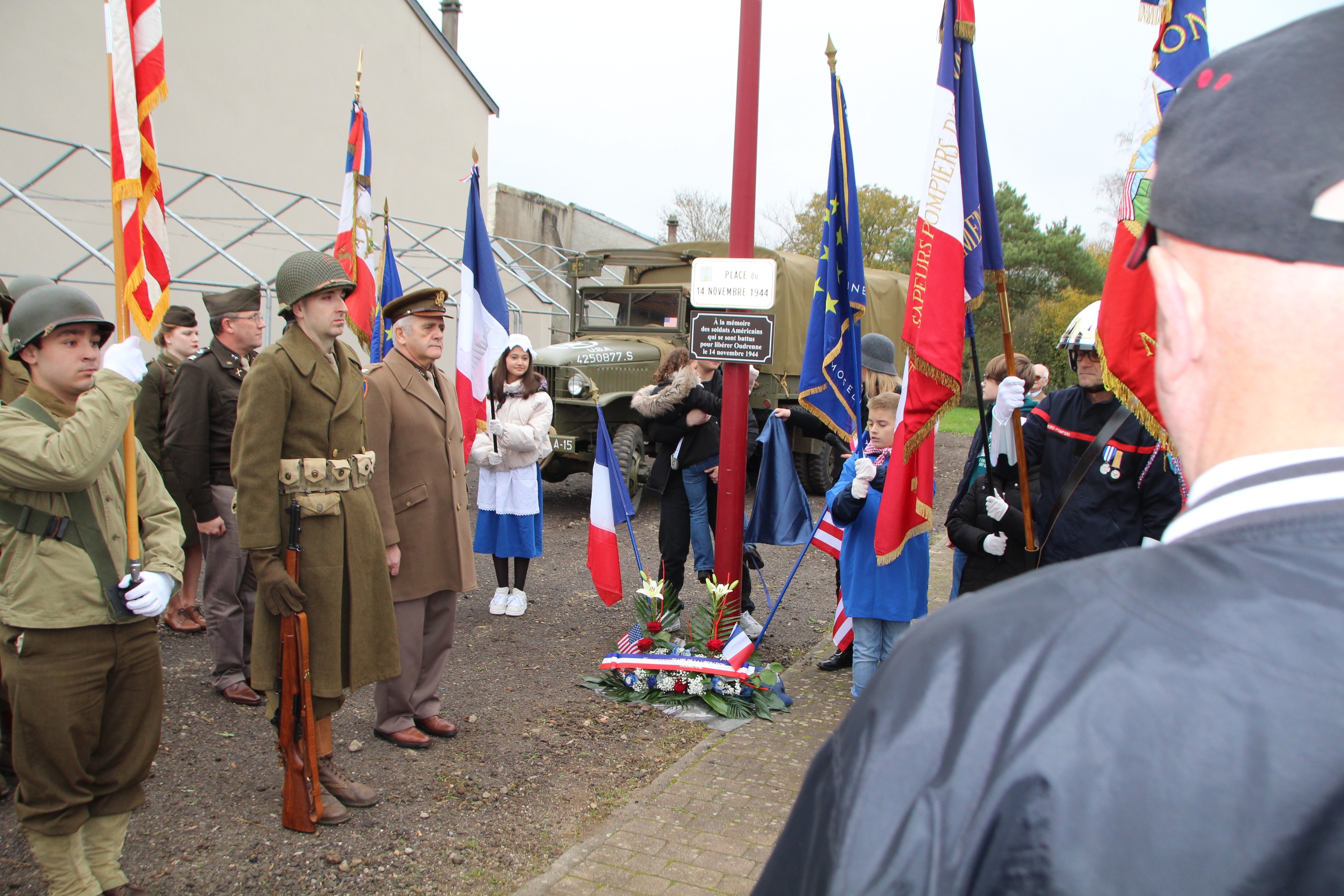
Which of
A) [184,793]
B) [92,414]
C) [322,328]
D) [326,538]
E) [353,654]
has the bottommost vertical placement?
[184,793]

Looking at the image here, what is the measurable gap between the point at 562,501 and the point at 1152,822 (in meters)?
10.1

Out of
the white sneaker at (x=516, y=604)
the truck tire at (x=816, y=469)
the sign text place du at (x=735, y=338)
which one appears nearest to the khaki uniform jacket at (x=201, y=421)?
the white sneaker at (x=516, y=604)

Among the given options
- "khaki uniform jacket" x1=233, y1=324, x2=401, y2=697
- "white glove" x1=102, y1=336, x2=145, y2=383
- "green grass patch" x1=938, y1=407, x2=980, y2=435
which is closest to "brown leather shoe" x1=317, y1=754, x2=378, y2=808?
"khaki uniform jacket" x1=233, y1=324, x2=401, y2=697

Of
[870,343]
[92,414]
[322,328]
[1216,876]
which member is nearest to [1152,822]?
[1216,876]

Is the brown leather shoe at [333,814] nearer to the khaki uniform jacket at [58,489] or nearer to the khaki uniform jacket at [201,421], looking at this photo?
the khaki uniform jacket at [58,489]

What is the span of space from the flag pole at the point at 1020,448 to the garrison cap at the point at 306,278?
2539 mm

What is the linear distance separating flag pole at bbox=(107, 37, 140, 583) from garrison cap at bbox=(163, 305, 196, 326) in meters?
2.15

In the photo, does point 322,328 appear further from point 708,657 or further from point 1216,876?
point 1216,876

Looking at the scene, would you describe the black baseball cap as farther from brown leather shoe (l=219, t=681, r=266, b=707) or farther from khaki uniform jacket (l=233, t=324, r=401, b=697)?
brown leather shoe (l=219, t=681, r=266, b=707)

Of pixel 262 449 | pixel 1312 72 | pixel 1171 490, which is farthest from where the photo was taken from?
pixel 1171 490

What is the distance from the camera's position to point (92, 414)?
2.49 meters

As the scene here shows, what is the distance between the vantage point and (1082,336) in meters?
3.67

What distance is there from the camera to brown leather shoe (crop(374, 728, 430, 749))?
3.88 m

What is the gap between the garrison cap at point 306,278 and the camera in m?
3.24
